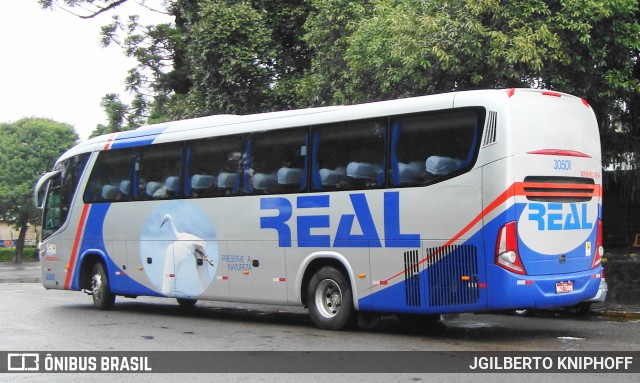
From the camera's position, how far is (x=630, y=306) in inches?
618

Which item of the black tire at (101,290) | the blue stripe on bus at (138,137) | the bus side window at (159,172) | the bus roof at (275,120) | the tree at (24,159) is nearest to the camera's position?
the bus roof at (275,120)

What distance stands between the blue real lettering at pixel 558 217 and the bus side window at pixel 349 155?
228 centimetres

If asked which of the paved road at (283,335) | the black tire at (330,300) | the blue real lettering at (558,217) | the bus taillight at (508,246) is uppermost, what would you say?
the blue real lettering at (558,217)

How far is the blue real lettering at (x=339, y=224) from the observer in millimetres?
11945

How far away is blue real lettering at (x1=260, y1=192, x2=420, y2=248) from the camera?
11.9 metres

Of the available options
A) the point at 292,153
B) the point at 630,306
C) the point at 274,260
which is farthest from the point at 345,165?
the point at 630,306

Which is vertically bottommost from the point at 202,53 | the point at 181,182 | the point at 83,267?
the point at 83,267

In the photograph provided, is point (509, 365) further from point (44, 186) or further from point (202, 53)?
point (202, 53)

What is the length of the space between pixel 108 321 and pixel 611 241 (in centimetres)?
1614

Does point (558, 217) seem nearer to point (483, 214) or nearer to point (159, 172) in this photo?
point (483, 214)

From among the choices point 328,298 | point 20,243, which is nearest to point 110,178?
point 328,298

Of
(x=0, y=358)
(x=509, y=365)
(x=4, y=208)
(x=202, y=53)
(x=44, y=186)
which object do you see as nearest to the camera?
(x=509, y=365)

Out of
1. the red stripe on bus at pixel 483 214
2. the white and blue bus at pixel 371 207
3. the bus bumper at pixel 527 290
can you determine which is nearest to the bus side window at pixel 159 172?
the white and blue bus at pixel 371 207

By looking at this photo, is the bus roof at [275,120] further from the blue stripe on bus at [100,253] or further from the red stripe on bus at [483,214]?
the blue stripe on bus at [100,253]
